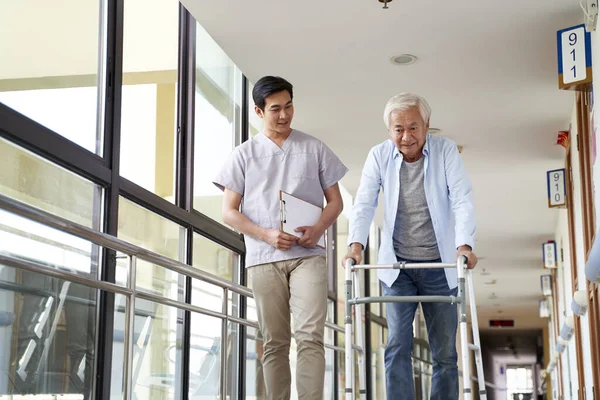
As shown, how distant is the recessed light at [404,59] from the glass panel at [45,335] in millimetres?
2739

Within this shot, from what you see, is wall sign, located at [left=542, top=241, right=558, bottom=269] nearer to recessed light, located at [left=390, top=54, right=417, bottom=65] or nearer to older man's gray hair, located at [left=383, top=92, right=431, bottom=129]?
recessed light, located at [left=390, top=54, right=417, bottom=65]

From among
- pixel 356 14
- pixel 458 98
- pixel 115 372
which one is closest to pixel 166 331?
pixel 115 372

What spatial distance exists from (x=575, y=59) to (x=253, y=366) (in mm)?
2934

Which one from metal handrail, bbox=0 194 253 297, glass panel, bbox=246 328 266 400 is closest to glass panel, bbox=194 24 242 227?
glass panel, bbox=246 328 266 400

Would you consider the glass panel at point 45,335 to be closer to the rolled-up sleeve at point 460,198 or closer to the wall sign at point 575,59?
the rolled-up sleeve at point 460,198

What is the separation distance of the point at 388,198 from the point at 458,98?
329 cm

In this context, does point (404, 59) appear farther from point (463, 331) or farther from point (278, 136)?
point (463, 331)

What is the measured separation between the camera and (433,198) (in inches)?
111

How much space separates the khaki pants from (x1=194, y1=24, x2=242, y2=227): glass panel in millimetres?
2254

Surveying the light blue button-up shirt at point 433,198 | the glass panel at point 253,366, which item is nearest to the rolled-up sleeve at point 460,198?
the light blue button-up shirt at point 433,198

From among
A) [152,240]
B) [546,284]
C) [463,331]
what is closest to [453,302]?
[463,331]

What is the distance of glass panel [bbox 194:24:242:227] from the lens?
4961 millimetres

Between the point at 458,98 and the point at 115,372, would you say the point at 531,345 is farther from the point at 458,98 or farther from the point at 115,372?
the point at 115,372

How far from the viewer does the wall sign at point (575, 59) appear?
4.35 metres
